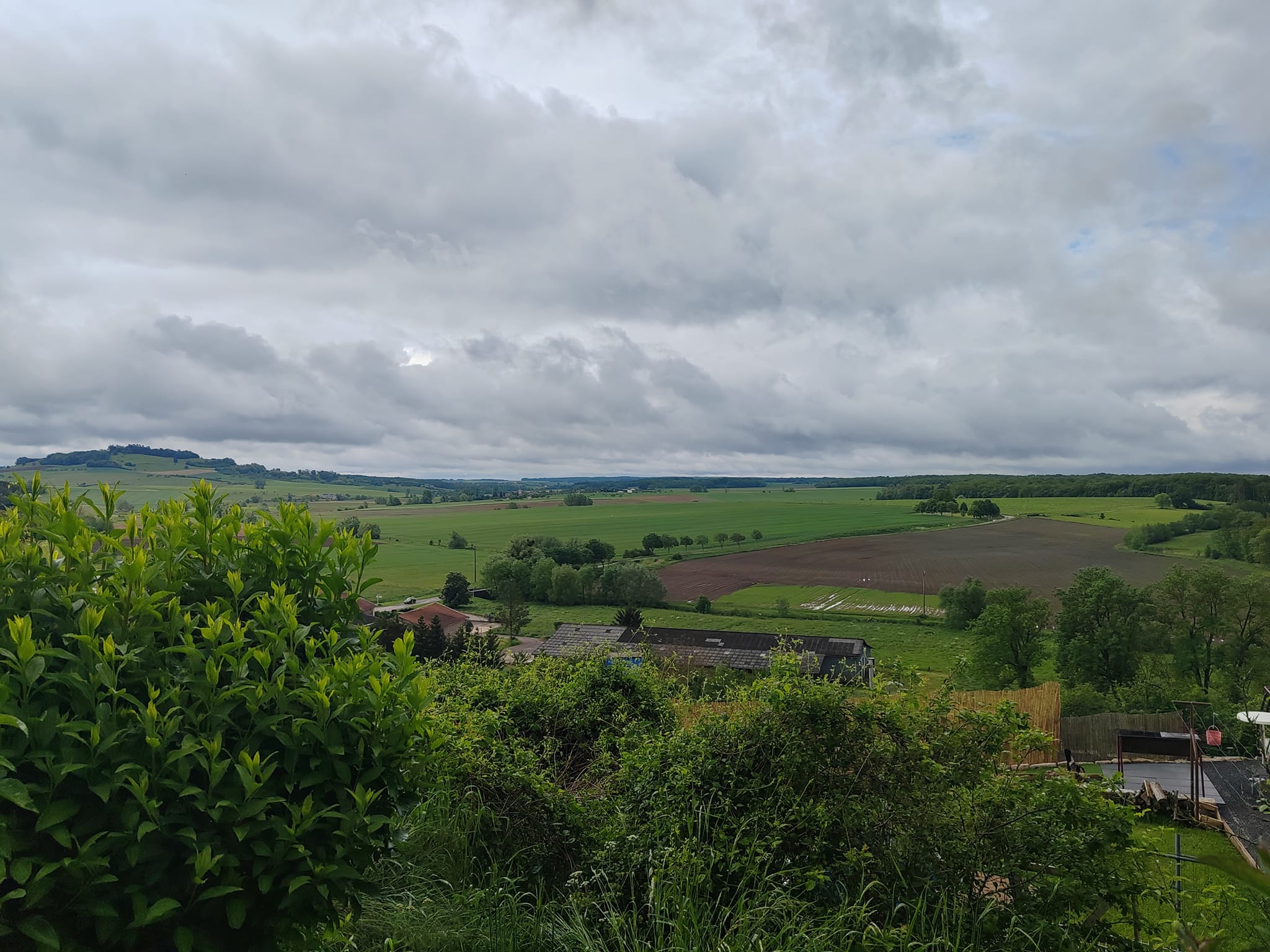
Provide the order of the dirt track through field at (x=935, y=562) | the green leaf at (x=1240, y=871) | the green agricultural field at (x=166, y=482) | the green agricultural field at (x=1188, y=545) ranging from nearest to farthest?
1. the green leaf at (x=1240, y=871)
2. the green agricultural field at (x=166, y=482)
3. the dirt track through field at (x=935, y=562)
4. the green agricultural field at (x=1188, y=545)

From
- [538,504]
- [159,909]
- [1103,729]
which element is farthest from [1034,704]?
[538,504]

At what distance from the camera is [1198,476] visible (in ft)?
249

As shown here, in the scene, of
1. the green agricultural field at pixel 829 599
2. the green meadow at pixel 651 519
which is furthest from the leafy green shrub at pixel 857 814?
the green agricultural field at pixel 829 599

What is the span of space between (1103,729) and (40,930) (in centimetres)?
2800

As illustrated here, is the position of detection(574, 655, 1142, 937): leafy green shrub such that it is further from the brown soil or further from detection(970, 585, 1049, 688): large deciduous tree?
the brown soil

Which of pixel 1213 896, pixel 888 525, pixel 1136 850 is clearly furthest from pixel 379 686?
pixel 888 525

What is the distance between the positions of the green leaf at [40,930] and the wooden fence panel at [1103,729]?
25995 millimetres

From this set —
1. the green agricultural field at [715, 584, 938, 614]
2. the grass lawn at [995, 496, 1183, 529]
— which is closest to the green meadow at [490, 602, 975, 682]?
the green agricultural field at [715, 584, 938, 614]

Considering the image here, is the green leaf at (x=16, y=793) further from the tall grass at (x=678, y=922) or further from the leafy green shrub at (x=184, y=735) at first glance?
the tall grass at (x=678, y=922)

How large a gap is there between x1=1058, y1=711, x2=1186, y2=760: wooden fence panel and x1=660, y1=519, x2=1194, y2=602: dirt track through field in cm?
2489

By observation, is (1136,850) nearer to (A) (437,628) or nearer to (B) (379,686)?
(B) (379,686)

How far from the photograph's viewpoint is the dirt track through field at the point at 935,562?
180 feet

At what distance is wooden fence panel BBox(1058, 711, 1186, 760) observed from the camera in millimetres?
22672

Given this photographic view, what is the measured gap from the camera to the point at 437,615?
1799 inches
